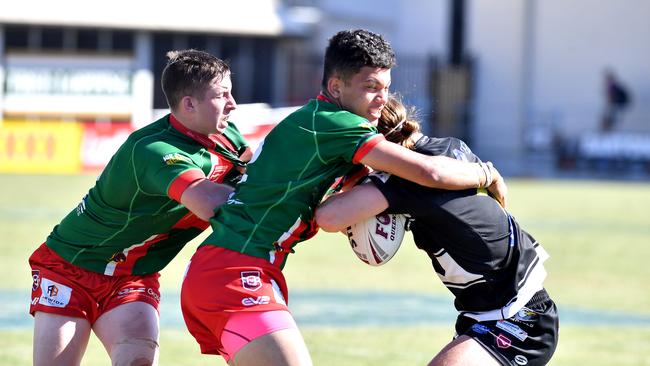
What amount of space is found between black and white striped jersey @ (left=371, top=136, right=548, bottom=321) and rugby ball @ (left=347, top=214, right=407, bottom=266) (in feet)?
0.23

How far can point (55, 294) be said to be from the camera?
561 centimetres

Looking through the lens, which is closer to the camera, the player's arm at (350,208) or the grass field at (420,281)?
the player's arm at (350,208)

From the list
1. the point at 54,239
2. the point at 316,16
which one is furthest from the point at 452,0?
the point at 54,239

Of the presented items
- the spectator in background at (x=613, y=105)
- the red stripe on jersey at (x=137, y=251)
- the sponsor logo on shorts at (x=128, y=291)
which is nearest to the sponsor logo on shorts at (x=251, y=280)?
the red stripe on jersey at (x=137, y=251)

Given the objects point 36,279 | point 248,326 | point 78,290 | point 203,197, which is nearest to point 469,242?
point 248,326

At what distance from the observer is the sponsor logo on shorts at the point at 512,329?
4902 millimetres

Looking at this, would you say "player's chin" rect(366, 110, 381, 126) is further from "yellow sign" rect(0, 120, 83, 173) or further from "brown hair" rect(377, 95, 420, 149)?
"yellow sign" rect(0, 120, 83, 173)

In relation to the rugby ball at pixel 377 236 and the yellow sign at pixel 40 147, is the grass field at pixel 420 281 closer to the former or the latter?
the rugby ball at pixel 377 236

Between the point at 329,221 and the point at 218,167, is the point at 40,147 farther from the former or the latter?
the point at 329,221

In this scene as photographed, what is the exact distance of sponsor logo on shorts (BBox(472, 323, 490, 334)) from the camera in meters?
4.90

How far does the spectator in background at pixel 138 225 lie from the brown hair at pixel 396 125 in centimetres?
72

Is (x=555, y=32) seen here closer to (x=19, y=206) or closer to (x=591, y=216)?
(x=591, y=216)

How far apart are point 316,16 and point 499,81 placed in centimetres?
627

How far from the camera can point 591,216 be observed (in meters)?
19.4
